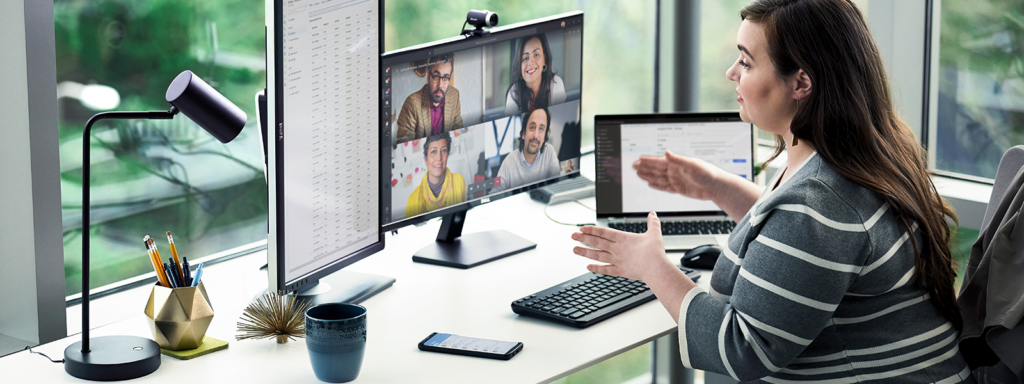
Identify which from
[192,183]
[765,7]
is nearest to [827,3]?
[765,7]

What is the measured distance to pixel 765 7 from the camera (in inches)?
53.7

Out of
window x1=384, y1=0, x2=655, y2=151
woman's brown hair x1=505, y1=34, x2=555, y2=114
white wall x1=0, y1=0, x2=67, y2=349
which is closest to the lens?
white wall x1=0, y1=0, x2=67, y2=349

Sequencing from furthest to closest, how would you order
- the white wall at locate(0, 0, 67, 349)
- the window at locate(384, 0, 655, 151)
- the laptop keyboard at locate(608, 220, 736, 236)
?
the window at locate(384, 0, 655, 151)
the laptop keyboard at locate(608, 220, 736, 236)
the white wall at locate(0, 0, 67, 349)

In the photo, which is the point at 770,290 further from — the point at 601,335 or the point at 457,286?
the point at 457,286

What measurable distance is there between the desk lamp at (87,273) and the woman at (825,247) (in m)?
0.59

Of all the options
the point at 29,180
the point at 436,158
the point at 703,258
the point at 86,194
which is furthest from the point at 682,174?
the point at 29,180

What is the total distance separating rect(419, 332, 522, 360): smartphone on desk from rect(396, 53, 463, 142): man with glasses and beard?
1.52 ft

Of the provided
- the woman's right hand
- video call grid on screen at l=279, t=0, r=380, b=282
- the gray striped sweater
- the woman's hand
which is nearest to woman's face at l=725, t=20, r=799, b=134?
the gray striped sweater

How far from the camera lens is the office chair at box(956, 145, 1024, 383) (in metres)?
1.34

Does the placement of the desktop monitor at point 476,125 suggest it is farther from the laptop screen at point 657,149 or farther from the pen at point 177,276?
the pen at point 177,276

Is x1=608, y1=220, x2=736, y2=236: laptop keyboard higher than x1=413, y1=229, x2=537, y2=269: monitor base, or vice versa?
x1=608, y1=220, x2=736, y2=236: laptop keyboard

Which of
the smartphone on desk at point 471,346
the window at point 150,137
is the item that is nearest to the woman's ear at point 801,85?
the smartphone on desk at point 471,346

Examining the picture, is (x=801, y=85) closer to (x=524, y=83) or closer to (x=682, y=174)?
(x=682, y=174)

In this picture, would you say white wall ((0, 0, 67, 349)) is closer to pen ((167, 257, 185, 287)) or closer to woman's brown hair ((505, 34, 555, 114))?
pen ((167, 257, 185, 287))
